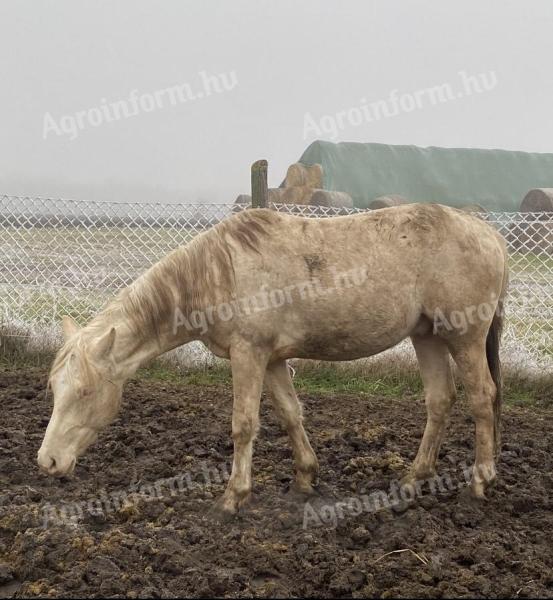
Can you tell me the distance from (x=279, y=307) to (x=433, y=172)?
13844mm

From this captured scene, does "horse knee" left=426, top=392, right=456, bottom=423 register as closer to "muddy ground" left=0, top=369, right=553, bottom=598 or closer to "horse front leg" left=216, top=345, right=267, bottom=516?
"muddy ground" left=0, top=369, right=553, bottom=598

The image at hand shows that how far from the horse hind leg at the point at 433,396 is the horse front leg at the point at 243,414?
1016 mm

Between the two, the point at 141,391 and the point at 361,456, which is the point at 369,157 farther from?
the point at 361,456

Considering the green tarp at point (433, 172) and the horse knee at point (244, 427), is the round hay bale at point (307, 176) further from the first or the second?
the horse knee at point (244, 427)

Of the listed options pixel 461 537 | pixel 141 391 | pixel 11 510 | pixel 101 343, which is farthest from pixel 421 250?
pixel 141 391

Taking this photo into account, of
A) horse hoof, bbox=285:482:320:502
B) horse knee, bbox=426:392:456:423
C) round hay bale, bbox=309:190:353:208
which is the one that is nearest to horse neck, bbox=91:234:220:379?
horse hoof, bbox=285:482:320:502

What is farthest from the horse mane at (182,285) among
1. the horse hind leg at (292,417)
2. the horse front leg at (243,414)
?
the horse hind leg at (292,417)

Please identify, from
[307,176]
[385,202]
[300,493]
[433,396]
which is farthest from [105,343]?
[307,176]

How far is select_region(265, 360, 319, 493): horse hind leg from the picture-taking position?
3.93 m

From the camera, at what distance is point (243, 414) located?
11.9 feet

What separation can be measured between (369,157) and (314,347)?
13.2 metres

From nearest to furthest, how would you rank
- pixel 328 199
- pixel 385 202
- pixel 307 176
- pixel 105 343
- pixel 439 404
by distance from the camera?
pixel 105 343, pixel 439 404, pixel 328 199, pixel 385 202, pixel 307 176

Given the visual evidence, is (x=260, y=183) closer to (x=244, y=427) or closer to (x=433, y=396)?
(x=433, y=396)

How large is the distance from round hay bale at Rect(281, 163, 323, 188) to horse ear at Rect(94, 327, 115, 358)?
1125 cm
